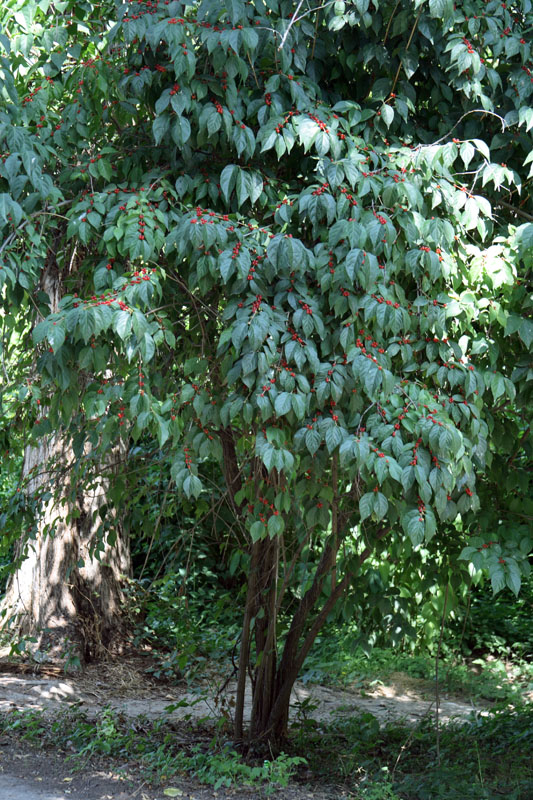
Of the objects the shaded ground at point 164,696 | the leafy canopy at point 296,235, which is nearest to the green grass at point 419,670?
the shaded ground at point 164,696

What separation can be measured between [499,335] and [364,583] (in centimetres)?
176

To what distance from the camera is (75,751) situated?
193 inches

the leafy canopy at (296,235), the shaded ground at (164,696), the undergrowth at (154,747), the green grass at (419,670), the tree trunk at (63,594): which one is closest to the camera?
the leafy canopy at (296,235)

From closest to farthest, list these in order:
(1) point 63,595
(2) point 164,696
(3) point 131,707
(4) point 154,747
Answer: (4) point 154,747
(3) point 131,707
(2) point 164,696
(1) point 63,595

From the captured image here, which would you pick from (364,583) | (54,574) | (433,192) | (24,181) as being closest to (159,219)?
(24,181)

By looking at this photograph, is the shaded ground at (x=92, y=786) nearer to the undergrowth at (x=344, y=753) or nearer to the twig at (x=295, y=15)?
the undergrowth at (x=344, y=753)

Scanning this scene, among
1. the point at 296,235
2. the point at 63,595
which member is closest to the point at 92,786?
the point at 296,235

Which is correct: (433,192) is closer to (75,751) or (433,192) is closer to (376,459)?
(376,459)

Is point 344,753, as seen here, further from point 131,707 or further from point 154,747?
point 131,707

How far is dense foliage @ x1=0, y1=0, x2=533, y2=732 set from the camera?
2.87m

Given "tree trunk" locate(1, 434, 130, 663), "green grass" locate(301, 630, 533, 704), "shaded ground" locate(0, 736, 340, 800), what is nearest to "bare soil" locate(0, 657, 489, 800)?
"shaded ground" locate(0, 736, 340, 800)

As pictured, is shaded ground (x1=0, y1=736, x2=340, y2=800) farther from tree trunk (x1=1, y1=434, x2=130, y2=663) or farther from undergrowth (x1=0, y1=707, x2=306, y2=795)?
tree trunk (x1=1, y1=434, x2=130, y2=663)

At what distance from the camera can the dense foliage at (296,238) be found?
9.40ft

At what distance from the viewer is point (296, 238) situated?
324 cm
